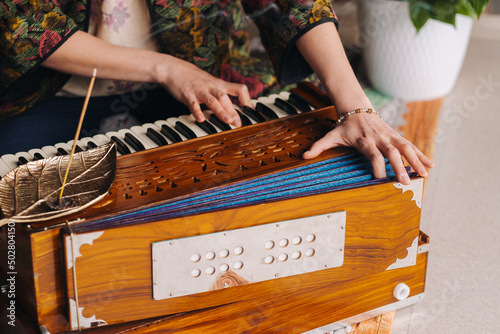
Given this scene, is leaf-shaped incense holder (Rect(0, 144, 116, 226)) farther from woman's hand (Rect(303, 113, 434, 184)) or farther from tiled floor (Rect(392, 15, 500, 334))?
tiled floor (Rect(392, 15, 500, 334))

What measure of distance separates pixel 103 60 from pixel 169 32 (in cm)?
20

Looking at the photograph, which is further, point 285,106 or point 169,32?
point 169,32

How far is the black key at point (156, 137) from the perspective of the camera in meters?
1.08

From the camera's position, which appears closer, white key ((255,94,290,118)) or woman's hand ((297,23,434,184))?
woman's hand ((297,23,434,184))

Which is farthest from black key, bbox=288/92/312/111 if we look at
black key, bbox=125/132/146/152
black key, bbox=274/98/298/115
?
black key, bbox=125/132/146/152

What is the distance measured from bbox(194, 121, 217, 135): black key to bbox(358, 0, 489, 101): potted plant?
4.42ft

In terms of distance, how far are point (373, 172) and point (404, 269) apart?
21cm

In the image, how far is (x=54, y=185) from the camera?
888 mm

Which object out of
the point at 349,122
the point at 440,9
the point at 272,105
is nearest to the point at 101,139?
the point at 272,105

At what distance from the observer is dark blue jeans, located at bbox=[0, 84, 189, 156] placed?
1.29 meters

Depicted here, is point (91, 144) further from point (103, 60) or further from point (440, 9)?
point (440, 9)

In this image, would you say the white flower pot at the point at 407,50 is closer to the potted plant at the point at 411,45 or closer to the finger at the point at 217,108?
the potted plant at the point at 411,45

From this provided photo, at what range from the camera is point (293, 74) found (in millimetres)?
1417

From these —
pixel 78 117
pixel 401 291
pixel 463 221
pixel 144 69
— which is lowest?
pixel 463 221
